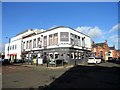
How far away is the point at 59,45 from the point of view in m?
38.6

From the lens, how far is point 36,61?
36688 mm

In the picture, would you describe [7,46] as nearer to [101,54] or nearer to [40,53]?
[40,53]

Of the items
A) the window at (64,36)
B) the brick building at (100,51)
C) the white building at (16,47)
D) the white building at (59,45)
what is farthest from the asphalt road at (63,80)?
the brick building at (100,51)

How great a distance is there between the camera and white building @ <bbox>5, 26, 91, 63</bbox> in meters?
38.4

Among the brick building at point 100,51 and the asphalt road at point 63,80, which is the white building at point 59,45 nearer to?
the asphalt road at point 63,80

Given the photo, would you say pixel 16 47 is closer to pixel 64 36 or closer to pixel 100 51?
pixel 64 36

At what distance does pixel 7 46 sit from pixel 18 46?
1471 cm

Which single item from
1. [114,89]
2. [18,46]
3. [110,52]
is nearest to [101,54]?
[110,52]

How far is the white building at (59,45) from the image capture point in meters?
38.4

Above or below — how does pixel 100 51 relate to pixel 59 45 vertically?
below

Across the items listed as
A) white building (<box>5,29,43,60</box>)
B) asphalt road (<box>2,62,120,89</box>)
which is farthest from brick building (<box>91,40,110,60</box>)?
asphalt road (<box>2,62,120,89</box>)

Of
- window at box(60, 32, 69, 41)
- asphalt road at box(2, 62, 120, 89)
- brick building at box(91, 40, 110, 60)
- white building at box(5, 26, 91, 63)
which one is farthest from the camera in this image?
brick building at box(91, 40, 110, 60)

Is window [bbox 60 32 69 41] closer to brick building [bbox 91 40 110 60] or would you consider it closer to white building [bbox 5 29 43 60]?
white building [bbox 5 29 43 60]

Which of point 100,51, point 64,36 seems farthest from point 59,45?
point 100,51
